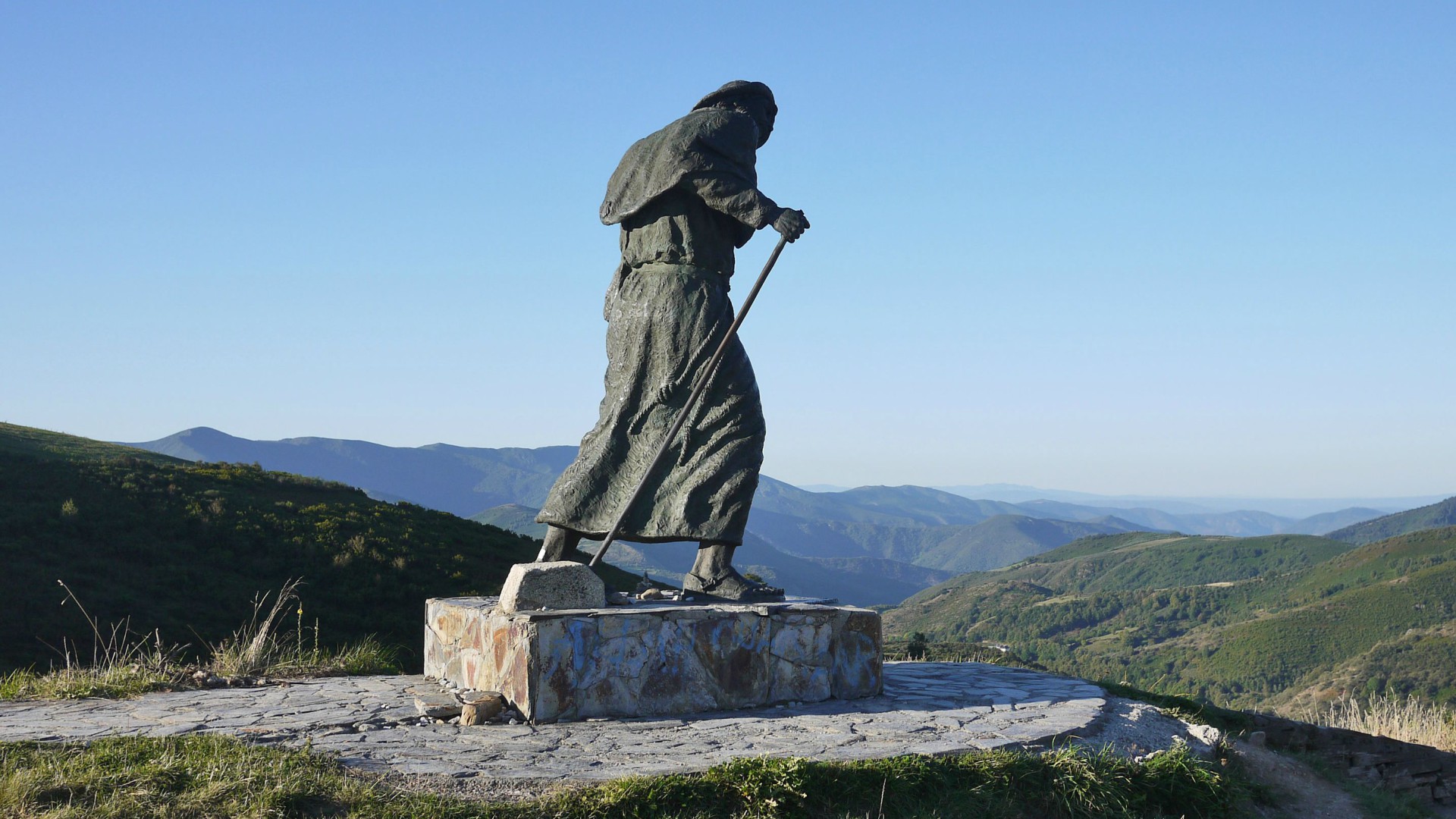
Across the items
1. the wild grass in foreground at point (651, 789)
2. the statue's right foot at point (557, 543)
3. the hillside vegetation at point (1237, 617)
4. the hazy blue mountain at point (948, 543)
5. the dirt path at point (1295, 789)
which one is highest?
the statue's right foot at point (557, 543)

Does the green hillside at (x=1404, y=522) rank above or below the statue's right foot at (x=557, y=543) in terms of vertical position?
below

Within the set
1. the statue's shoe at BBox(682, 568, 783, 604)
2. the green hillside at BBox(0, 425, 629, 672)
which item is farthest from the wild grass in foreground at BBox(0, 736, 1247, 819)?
the green hillside at BBox(0, 425, 629, 672)

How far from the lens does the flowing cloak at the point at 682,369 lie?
710 centimetres

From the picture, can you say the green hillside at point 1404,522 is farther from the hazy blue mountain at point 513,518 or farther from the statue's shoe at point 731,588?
the statue's shoe at point 731,588

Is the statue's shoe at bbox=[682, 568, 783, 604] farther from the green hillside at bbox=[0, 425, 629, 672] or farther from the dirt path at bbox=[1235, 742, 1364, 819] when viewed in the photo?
the green hillside at bbox=[0, 425, 629, 672]

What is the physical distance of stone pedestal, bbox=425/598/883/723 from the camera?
6043 mm

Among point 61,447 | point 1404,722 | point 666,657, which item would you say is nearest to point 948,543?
point 61,447

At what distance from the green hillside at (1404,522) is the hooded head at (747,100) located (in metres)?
84.2

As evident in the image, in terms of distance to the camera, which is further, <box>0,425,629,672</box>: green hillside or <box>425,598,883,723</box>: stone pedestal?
<box>0,425,629,672</box>: green hillside

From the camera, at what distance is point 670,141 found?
7277 mm

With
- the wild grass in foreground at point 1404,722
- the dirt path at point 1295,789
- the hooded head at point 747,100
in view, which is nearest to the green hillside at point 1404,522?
the wild grass in foreground at point 1404,722

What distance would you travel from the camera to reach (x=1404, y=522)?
89.8 meters

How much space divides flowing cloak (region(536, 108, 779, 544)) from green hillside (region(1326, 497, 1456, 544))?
84.5 m

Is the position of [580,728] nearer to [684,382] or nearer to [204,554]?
[684,382]
